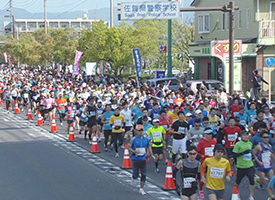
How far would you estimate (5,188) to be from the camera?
36.8ft

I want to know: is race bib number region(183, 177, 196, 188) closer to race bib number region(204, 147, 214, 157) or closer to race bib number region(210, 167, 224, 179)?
race bib number region(210, 167, 224, 179)

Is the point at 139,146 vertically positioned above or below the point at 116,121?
below

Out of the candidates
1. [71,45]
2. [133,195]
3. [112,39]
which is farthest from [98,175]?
[71,45]

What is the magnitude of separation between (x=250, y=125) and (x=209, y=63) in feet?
80.2

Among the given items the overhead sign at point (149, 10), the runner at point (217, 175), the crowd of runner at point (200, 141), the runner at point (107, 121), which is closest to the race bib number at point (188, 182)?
the crowd of runner at point (200, 141)

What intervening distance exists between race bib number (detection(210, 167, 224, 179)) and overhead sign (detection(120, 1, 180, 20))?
1505 centimetres

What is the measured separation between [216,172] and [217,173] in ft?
0.08

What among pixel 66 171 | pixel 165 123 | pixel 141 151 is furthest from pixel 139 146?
pixel 165 123

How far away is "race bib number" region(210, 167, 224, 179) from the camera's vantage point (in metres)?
8.55

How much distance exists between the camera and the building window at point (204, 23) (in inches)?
1517

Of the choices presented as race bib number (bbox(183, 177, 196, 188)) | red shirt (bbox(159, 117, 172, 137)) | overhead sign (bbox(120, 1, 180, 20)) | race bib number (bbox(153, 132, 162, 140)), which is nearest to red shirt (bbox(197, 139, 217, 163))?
race bib number (bbox(183, 177, 196, 188))

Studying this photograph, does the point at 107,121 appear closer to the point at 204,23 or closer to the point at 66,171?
the point at 66,171

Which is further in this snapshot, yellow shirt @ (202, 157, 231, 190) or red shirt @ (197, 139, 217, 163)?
red shirt @ (197, 139, 217, 163)

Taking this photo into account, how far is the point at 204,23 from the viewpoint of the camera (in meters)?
38.8
